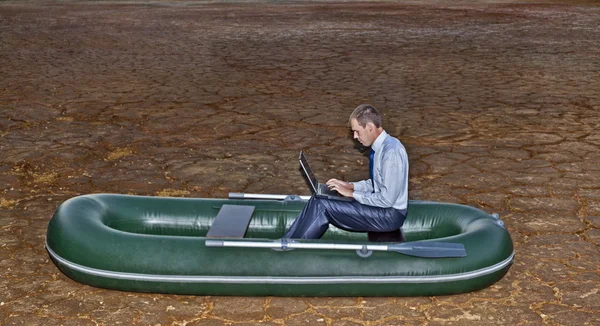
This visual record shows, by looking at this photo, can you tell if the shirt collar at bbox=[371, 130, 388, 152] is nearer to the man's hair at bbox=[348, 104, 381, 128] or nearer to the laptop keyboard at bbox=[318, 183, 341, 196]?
the man's hair at bbox=[348, 104, 381, 128]

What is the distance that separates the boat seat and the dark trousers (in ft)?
0.97

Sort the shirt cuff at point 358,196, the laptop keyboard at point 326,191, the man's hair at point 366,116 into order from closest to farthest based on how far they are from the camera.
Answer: the man's hair at point 366,116 < the shirt cuff at point 358,196 < the laptop keyboard at point 326,191

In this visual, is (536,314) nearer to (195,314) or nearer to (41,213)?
(195,314)

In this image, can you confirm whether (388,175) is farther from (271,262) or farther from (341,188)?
(271,262)

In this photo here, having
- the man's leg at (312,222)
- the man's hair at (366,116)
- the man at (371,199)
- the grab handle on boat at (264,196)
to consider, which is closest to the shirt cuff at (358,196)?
the man at (371,199)

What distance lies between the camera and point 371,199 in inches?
172

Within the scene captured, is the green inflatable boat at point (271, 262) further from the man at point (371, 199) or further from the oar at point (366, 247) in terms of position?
the man at point (371, 199)

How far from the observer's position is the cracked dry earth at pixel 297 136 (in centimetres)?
429

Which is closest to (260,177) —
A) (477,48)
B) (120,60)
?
(120,60)

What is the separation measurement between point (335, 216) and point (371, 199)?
234 mm

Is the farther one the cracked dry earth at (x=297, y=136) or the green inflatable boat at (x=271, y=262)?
the cracked dry earth at (x=297, y=136)

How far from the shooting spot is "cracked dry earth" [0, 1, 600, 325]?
4.29 meters

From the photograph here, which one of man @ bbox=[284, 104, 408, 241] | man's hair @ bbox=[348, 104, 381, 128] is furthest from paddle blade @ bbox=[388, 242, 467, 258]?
man's hair @ bbox=[348, 104, 381, 128]

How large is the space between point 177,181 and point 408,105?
12.2 ft
